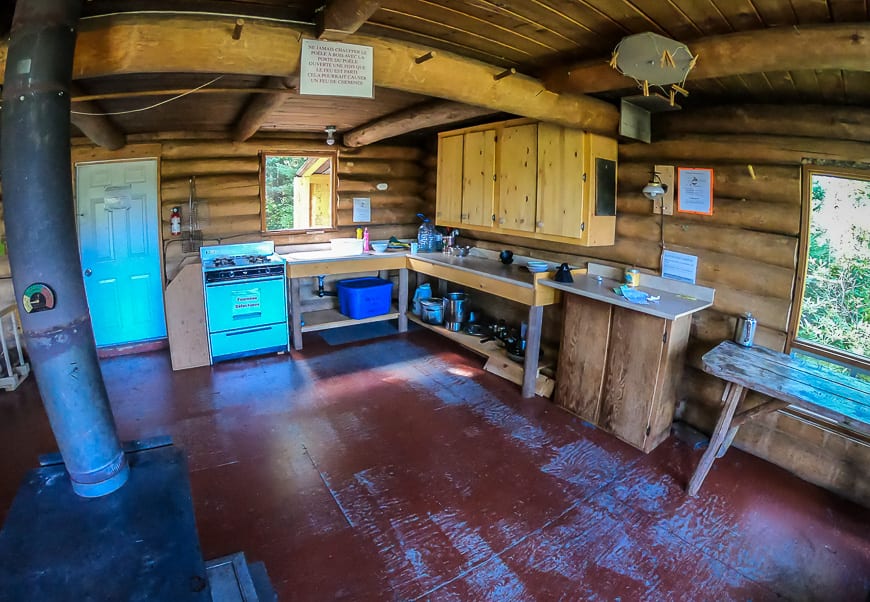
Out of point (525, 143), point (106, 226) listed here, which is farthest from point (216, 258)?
point (525, 143)

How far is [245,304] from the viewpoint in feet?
17.0

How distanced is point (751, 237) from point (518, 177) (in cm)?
202

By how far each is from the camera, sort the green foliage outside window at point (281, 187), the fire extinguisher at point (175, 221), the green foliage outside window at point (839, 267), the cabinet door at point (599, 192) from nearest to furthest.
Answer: the green foliage outside window at point (839, 267) → the cabinet door at point (599, 192) → the fire extinguisher at point (175, 221) → the green foliage outside window at point (281, 187)

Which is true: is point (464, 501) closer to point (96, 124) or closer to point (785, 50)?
point (785, 50)

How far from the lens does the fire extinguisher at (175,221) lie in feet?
17.6

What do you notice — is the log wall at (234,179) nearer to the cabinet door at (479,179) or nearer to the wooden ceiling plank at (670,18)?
the cabinet door at (479,179)

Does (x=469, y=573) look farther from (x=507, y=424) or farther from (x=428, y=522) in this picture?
(x=507, y=424)

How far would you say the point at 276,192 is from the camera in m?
9.35

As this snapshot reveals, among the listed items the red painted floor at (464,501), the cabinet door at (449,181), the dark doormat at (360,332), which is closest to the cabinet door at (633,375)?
the red painted floor at (464,501)

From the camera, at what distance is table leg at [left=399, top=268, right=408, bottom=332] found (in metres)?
6.16

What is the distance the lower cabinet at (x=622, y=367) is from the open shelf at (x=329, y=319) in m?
2.68

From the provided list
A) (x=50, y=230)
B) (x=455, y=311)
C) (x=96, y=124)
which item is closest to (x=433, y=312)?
(x=455, y=311)

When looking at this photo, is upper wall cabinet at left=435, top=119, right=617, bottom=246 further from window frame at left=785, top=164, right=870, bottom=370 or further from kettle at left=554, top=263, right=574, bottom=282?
window frame at left=785, top=164, right=870, bottom=370

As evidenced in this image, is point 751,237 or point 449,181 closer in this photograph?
point 751,237
